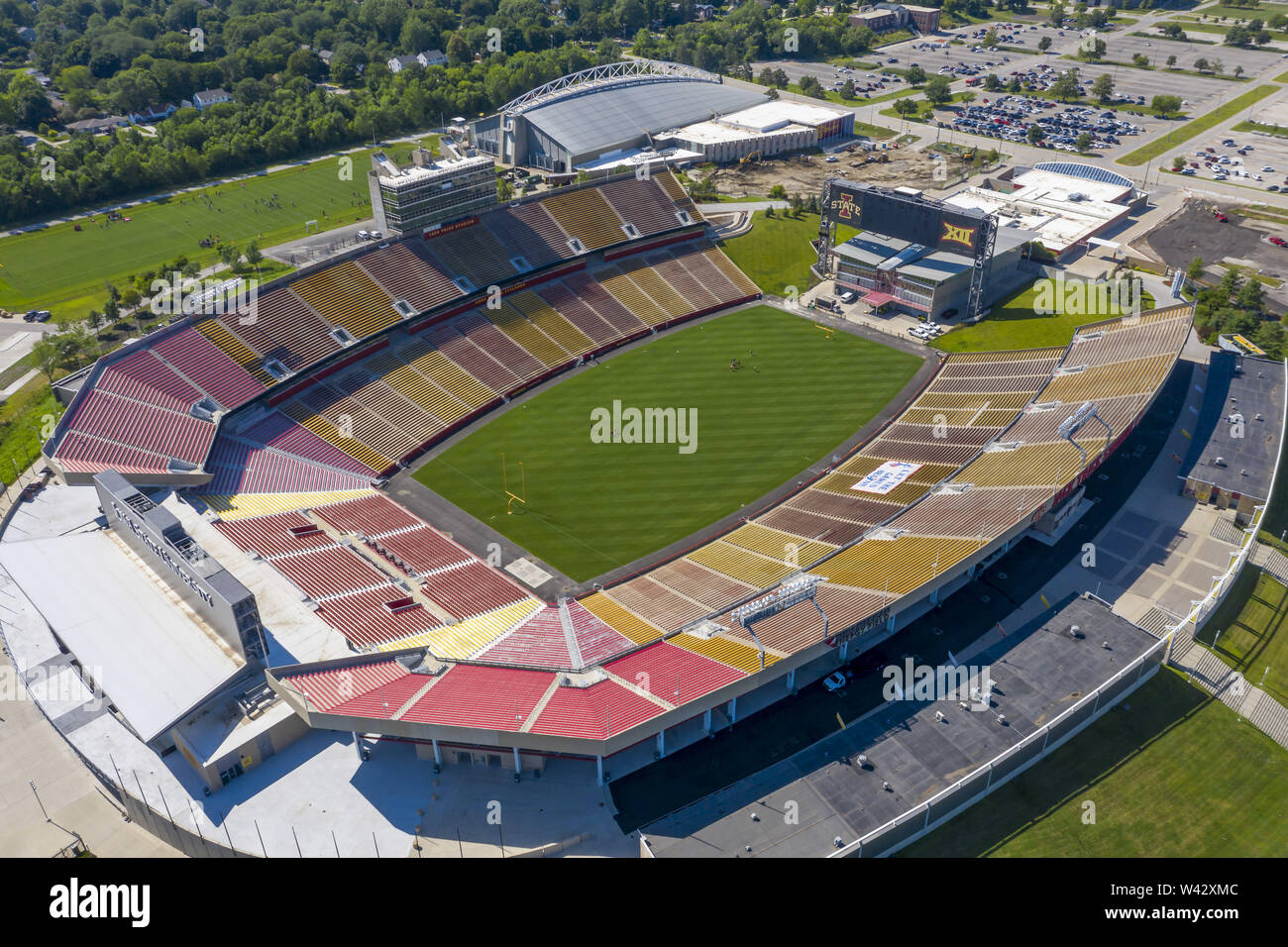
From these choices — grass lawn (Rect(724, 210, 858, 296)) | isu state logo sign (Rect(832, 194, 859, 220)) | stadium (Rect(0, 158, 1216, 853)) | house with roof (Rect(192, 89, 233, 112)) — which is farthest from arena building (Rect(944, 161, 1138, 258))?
house with roof (Rect(192, 89, 233, 112))

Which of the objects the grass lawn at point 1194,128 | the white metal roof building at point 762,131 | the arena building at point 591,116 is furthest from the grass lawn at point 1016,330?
the arena building at point 591,116

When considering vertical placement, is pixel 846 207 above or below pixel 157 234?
→ above

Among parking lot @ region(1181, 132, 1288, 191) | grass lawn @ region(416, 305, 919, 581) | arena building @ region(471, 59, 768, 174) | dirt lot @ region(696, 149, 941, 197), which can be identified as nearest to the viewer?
grass lawn @ region(416, 305, 919, 581)

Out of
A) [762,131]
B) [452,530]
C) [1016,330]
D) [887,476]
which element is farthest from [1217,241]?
[452,530]

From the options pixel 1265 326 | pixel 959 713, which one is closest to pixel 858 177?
pixel 1265 326

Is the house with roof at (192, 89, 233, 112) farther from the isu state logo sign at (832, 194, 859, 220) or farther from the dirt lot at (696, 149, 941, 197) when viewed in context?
the isu state logo sign at (832, 194, 859, 220)

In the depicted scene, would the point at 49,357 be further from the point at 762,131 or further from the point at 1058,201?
the point at 1058,201

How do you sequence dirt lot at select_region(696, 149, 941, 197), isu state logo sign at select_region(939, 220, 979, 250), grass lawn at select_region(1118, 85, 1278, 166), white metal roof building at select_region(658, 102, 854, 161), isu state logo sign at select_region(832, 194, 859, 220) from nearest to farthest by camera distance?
isu state logo sign at select_region(939, 220, 979, 250) < isu state logo sign at select_region(832, 194, 859, 220) < dirt lot at select_region(696, 149, 941, 197) < white metal roof building at select_region(658, 102, 854, 161) < grass lawn at select_region(1118, 85, 1278, 166)
